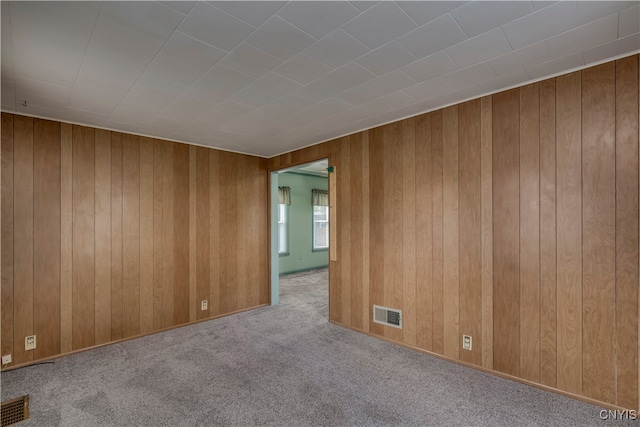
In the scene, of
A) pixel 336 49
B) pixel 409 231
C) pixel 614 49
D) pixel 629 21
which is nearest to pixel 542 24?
pixel 629 21

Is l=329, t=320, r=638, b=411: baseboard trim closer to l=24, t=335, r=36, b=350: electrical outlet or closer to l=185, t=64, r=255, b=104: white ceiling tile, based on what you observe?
l=185, t=64, r=255, b=104: white ceiling tile

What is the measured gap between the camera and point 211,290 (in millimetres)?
4211

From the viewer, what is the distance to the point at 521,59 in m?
2.04

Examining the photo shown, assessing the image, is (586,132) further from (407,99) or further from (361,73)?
(361,73)

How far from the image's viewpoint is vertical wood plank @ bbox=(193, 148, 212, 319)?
4090 millimetres

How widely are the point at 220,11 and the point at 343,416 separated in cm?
267

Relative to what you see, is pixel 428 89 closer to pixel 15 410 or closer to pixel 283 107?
pixel 283 107

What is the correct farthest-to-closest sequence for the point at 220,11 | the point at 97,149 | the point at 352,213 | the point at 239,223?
the point at 239,223, the point at 352,213, the point at 97,149, the point at 220,11

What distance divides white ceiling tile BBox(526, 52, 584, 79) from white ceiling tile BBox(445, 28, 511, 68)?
0.44m

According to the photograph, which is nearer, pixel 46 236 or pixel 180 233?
pixel 46 236

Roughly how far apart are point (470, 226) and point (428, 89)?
131cm

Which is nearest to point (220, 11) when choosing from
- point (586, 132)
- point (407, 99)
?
point (407, 99)

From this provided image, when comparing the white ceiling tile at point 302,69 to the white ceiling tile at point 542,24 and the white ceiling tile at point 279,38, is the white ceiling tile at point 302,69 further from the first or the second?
the white ceiling tile at point 542,24

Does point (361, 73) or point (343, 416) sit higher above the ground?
point (361, 73)
